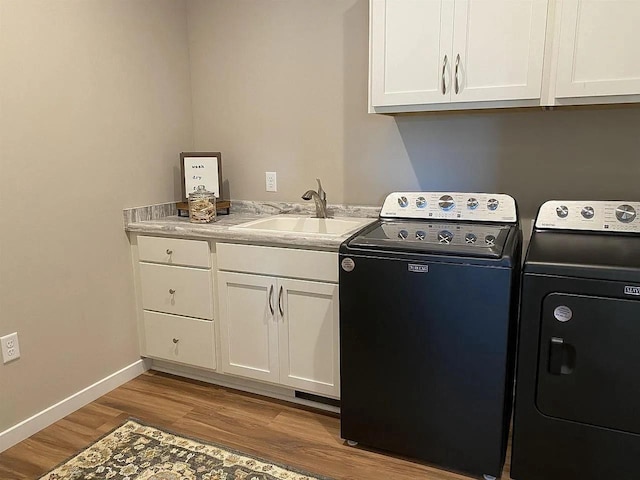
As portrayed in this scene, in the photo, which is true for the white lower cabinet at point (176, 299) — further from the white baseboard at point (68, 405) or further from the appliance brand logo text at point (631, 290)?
the appliance brand logo text at point (631, 290)

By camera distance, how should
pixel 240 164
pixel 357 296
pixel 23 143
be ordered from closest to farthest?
pixel 357 296
pixel 23 143
pixel 240 164

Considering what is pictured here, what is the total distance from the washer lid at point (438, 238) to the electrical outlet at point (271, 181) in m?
0.81

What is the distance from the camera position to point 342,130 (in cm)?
261

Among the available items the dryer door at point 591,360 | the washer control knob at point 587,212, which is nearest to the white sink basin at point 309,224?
the washer control knob at point 587,212

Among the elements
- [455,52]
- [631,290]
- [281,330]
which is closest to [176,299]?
[281,330]

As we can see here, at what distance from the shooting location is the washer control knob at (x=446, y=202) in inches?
88.1

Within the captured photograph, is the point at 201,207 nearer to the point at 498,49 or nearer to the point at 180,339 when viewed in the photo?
the point at 180,339

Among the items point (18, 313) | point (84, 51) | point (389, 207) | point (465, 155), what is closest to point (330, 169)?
point (389, 207)

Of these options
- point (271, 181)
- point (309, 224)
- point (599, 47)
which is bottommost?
point (309, 224)

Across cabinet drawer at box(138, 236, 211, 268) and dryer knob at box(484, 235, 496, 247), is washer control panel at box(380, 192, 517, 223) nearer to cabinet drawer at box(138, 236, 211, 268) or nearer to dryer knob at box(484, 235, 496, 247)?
dryer knob at box(484, 235, 496, 247)

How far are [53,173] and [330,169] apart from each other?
1335mm

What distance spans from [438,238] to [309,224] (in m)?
0.92

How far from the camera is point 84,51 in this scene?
A: 2271 mm

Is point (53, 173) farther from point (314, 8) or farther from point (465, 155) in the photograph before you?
point (465, 155)
